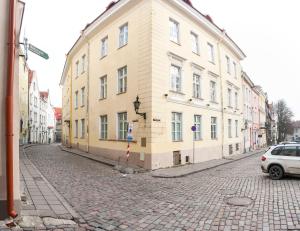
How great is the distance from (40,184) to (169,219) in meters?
5.65

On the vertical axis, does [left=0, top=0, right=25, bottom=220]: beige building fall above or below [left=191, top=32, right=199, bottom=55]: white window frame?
below

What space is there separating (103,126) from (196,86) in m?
7.20

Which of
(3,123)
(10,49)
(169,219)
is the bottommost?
(169,219)

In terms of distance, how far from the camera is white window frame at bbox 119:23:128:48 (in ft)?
65.5

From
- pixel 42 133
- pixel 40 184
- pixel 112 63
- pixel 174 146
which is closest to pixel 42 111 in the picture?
→ pixel 42 133

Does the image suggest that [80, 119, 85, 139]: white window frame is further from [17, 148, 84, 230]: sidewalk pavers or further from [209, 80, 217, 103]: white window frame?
[17, 148, 84, 230]: sidewalk pavers

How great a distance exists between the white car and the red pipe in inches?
413

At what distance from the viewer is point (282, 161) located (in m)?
13.2

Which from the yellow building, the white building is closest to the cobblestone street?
the yellow building

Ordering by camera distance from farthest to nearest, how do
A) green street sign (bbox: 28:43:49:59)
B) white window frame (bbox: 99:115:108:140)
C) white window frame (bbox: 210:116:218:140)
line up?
white window frame (bbox: 210:116:218:140), white window frame (bbox: 99:115:108:140), green street sign (bbox: 28:43:49:59)

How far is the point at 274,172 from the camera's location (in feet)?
43.6

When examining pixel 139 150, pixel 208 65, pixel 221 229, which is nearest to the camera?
pixel 221 229

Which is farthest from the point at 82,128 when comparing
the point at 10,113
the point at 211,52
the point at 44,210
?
the point at 10,113

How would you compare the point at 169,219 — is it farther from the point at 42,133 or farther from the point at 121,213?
the point at 42,133
